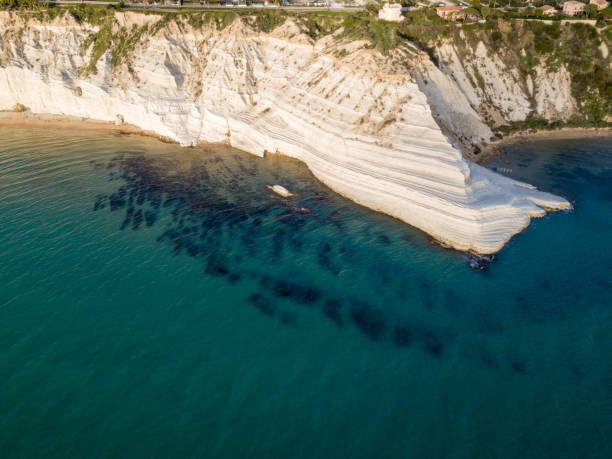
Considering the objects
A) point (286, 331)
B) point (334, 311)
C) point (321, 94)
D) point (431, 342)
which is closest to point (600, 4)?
point (321, 94)

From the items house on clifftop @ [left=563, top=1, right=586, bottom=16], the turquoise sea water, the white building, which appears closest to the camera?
the turquoise sea water

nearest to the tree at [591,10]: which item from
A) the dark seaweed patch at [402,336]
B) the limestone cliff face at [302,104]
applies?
the limestone cliff face at [302,104]

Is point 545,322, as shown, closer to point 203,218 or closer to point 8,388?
point 203,218

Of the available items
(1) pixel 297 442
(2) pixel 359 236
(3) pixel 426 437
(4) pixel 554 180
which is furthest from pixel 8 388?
(4) pixel 554 180

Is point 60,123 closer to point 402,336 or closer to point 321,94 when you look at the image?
point 321,94

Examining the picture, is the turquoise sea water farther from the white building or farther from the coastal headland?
the white building

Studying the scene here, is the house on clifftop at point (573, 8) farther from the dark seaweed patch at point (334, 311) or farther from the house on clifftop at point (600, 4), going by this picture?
the dark seaweed patch at point (334, 311)

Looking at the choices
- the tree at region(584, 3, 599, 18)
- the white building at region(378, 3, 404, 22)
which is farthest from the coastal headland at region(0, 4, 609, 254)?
the tree at region(584, 3, 599, 18)
